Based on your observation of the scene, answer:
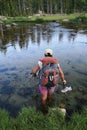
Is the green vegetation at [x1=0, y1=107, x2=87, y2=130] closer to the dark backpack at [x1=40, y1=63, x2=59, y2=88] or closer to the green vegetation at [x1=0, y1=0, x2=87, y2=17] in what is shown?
the dark backpack at [x1=40, y1=63, x2=59, y2=88]

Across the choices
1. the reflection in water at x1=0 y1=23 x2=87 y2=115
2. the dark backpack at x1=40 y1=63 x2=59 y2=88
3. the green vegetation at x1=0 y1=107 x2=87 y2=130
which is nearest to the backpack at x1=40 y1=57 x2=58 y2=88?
the dark backpack at x1=40 y1=63 x2=59 y2=88

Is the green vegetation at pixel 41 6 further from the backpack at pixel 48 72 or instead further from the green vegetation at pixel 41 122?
the green vegetation at pixel 41 122

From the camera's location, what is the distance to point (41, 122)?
8.00m

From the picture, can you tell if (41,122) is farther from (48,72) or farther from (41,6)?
(41,6)

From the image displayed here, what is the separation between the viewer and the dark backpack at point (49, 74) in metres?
9.05

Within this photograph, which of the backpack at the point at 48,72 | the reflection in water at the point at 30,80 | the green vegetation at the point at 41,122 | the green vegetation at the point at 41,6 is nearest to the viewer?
the green vegetation at the point at 41,122

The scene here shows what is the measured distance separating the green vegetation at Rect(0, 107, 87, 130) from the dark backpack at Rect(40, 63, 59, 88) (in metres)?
1.19

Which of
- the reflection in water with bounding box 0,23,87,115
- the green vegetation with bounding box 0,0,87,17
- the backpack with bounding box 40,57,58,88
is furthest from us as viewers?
the green vegetation with bounding box 0,0,87,17

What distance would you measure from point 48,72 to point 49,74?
0.09m

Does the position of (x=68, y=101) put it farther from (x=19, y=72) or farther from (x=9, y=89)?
(x=19, y=72)

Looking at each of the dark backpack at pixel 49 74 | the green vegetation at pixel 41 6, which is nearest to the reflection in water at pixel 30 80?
the dark backpack at pixel 49 74

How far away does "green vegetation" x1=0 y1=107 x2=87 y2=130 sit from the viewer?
762 cm

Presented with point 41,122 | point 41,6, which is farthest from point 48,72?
point 41,6

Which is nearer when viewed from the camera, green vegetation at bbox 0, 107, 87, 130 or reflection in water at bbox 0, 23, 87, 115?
green vegetation at bbox 0, 107, 87, 130
